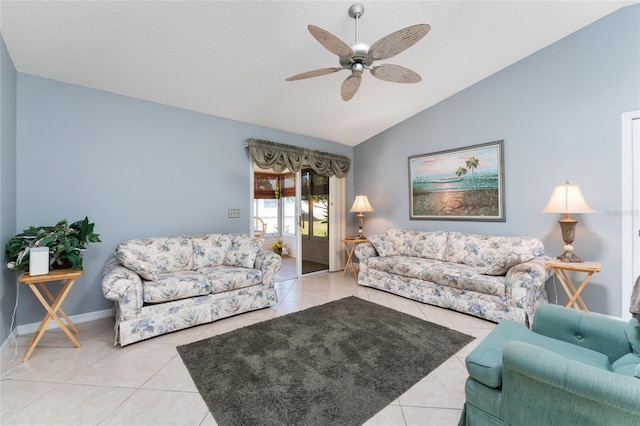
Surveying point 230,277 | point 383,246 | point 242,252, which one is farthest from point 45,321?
point 383,246

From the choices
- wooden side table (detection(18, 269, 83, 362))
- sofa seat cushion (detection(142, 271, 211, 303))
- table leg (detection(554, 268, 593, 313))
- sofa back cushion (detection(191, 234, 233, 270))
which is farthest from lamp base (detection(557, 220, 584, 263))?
wooden side table (detection(18, 269, 83, 362))

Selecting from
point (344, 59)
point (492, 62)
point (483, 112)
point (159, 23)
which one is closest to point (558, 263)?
point (483, 112)

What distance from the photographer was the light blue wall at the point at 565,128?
2.79m

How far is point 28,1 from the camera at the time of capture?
6.40 feet

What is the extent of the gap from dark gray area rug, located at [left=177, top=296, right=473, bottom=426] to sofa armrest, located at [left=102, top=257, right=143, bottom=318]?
584 millimetres

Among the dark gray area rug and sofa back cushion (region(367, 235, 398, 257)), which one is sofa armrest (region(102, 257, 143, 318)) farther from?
sofa back cushion (region(367, 235, 398, 257))

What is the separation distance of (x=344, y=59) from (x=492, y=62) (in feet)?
8.43

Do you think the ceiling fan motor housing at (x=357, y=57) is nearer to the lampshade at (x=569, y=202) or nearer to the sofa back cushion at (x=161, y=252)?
the lampshade at (x=569, y=202)

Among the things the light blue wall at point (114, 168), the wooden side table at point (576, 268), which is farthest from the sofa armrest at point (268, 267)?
the wooden side table at point (576, 268)

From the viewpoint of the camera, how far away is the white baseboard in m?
2.61

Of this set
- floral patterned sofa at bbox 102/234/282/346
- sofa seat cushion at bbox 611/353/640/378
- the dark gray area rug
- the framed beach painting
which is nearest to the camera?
sofa seat cushion at bbox 611/353/640/378

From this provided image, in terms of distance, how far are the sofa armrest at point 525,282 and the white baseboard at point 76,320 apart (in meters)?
4.43

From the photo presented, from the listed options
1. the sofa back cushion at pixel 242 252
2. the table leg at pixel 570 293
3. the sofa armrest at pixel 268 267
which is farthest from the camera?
the sofa back cushion at pixel 242 252

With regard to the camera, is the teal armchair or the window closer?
the teal armchair
